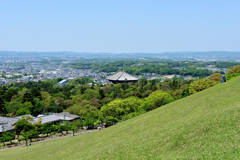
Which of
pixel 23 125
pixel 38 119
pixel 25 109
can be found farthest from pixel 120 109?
pixel 25 109

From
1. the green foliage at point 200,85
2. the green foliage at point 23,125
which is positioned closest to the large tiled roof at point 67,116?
the green foliage at point 23,125

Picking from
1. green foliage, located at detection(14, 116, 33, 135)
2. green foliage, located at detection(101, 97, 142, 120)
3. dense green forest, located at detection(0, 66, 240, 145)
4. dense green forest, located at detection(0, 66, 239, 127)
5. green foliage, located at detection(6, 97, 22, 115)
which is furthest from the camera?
green foliage, located at detection(6, 97, 22, 115)

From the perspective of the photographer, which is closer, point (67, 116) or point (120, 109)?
point (120, 109)

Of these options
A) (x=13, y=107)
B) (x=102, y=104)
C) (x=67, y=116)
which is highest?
(x=102, y=104)

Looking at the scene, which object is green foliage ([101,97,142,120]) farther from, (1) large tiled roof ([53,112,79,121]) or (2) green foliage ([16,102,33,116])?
(2) green foliage ([16,102,33,116])

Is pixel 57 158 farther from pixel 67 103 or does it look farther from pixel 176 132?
pixel 67 103

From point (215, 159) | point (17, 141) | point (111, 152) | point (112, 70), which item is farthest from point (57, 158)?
point (112, 70)

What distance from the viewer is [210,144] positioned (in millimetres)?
8711

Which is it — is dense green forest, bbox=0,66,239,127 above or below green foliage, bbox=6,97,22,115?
above

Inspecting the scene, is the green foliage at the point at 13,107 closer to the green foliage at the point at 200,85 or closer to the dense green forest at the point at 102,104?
the dense green forest at the point at 102,104

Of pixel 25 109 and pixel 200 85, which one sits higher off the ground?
pixel 200 85

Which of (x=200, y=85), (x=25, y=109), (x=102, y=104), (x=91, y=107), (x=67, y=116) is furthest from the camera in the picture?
(x=102, y=104)

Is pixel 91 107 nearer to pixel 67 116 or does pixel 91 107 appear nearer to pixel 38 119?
pixel 67 116

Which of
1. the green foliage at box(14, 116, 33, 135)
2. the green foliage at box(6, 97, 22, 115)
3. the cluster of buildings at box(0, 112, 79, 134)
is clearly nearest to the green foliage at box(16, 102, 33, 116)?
the green foliage at box(6, 97, 22, 115)
